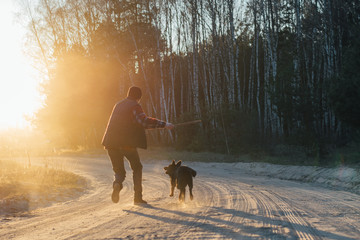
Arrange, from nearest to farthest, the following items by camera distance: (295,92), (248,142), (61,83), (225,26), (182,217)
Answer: (182,217) < (295,92) < (248,142) < (225,26) < (61,83)

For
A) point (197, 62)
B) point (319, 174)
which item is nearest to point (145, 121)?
point (319, 174)

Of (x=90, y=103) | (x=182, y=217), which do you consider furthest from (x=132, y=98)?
(x=90, y=103)

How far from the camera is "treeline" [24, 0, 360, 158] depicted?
21469 mm

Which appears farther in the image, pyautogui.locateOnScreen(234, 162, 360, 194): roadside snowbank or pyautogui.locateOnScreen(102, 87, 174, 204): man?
pyautogui.locateOnScreen(234, 162, 360, 194): roadside snowbank

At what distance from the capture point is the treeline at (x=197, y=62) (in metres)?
21.5

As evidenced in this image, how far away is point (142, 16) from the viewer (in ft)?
95.3

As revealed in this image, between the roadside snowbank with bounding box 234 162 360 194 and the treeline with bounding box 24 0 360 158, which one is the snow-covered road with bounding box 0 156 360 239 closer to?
the roadside snowbank with bounding box 234 162 360 194

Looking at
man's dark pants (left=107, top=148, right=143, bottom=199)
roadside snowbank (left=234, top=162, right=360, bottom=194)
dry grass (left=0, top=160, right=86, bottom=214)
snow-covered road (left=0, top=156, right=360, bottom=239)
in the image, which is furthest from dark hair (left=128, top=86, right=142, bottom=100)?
roadside snowbank (left=234, top=162, right=360, bottom=194)

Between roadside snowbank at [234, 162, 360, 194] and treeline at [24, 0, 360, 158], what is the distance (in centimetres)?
613

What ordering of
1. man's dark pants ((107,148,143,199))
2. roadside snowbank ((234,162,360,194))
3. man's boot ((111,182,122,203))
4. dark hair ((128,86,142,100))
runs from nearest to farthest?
man's boot ((111,182,122,203)), man's dark pants ((107,148,143,199)), dark hair ((128,86,142,100)), roadside snowbank ((234,162,360,194))

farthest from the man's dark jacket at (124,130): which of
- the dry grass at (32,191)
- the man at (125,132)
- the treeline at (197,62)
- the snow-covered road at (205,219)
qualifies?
the treeline at (197,62)

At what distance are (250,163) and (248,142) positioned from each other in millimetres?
5454

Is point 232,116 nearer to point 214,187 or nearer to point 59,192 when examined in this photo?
point 214,187

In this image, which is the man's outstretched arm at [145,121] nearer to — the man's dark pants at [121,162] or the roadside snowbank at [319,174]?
the man's dark pants at [121,162]
